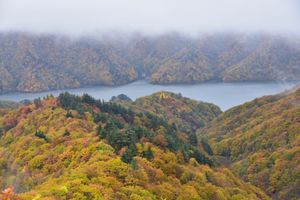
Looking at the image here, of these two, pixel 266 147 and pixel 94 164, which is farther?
pixel 266 147

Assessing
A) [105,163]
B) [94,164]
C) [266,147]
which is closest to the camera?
[94,164]

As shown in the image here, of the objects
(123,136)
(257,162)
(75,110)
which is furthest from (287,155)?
(123,136)

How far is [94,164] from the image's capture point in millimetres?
43375

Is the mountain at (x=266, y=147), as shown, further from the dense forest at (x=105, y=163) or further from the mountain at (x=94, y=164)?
the mountain at (x=94, y=164)

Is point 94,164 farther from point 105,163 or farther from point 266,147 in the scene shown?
point 266,147

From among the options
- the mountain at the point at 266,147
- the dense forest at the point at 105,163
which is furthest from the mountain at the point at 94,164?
the mountain at the point at 266,147

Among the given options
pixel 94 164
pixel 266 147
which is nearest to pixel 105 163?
pixel 94 164

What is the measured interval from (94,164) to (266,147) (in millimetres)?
91524

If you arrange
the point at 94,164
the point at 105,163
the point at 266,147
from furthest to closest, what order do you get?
the point at 266,147
the point at 105,163
the point at 94,164

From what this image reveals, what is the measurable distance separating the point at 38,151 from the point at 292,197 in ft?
192

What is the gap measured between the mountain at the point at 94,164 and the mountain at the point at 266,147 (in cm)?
3444

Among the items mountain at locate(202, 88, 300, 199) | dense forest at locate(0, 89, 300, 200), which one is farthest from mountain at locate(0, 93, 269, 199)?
mountain at locate(202, 88, 300, 199)

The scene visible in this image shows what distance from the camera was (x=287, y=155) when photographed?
345 ft

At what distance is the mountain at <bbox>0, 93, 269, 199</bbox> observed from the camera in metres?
38.2
